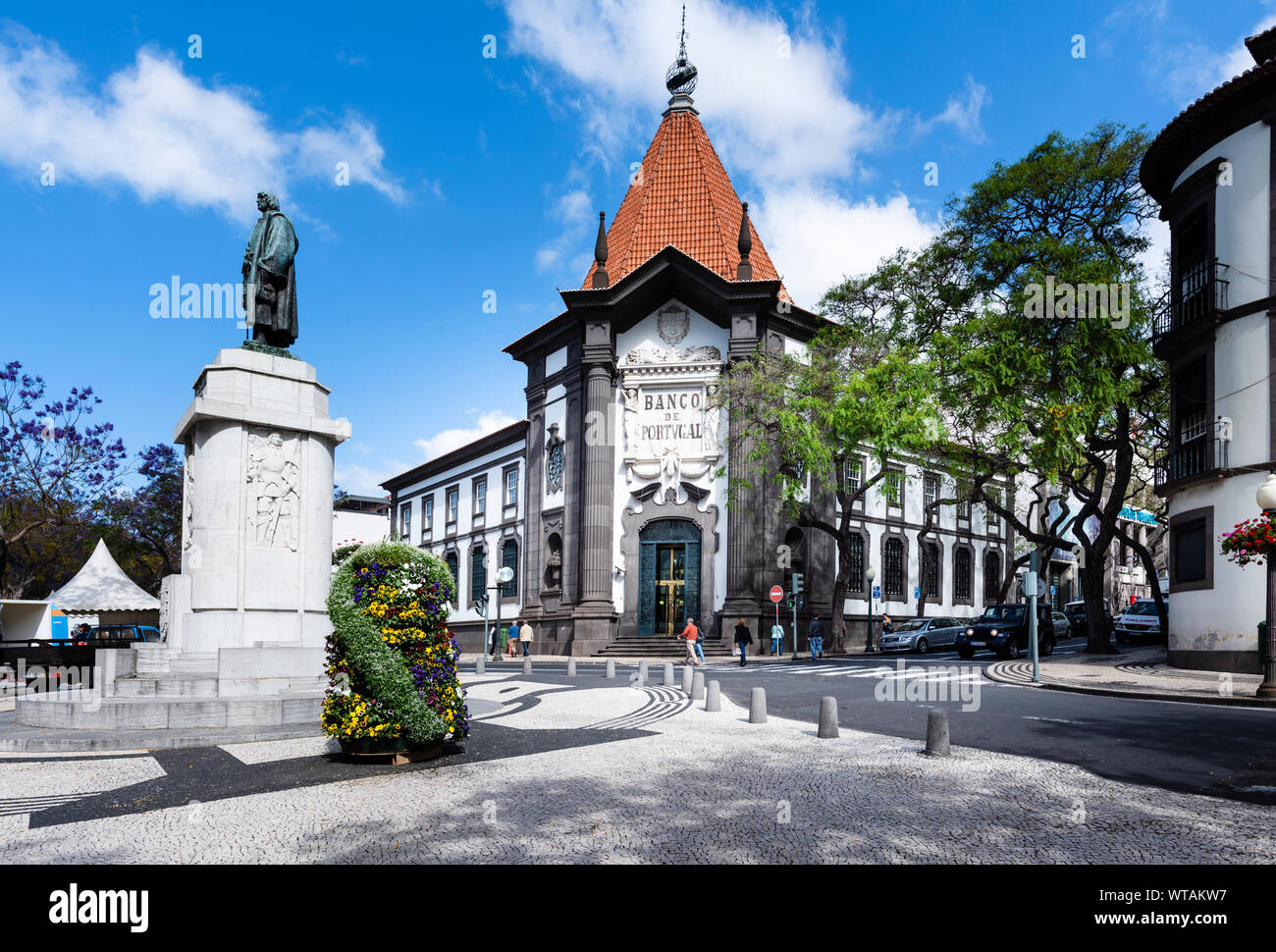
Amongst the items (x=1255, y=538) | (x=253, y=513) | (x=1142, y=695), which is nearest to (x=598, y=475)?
(x=1142, y=695)

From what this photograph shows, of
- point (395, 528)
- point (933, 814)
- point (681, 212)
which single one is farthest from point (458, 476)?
point (933, 814)

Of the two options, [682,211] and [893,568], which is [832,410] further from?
[893,568]

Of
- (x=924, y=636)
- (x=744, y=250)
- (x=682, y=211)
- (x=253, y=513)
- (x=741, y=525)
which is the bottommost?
(x=924, y=636)

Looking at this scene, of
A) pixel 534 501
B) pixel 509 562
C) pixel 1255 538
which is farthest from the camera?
pixel 509 562

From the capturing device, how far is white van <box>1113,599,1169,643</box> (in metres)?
35.2

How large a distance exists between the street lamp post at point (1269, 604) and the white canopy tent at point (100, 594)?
28.9 metres

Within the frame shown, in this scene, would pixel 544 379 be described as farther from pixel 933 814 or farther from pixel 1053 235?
pixel 933 814

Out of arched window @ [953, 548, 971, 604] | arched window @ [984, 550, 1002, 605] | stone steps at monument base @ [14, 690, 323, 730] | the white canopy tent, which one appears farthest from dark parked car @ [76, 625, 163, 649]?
arched window @ [984, 550, 1002, 605]

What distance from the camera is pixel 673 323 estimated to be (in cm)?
3666

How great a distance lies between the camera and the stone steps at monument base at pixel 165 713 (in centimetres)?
1078

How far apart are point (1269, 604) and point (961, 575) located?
33148mm

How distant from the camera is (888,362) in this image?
28.6 metres

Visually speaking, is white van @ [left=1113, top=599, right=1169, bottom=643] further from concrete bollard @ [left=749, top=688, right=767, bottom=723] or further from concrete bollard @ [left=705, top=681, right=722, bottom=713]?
concrete bollard @ [left=749, top=688, right=767, bottom=723]

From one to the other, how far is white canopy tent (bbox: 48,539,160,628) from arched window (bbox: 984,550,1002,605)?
39.9 meters
